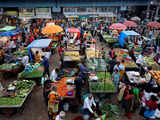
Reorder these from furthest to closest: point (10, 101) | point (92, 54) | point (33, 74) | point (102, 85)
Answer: point (92, 54)
point (33, 74)
point (102, 85)
point (10, 101)

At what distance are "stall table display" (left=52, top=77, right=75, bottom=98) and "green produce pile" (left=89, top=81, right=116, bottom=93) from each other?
101 cm

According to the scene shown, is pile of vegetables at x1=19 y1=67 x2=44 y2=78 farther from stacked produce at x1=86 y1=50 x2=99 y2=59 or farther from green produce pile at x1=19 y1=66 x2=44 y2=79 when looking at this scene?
stacked produce at x1=86 y1=50 x2=99 y2=59

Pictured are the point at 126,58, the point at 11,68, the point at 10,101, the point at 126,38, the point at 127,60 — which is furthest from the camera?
the point at 126,38

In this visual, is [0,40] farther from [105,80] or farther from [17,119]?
[105,80]

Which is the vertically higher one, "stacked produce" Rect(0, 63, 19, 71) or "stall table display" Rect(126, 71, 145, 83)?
"stacked produce" Rect(0, 63, 19, 71)

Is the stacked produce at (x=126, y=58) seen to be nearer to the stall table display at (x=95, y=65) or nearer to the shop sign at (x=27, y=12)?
the stall table display at (x=95, y=65)

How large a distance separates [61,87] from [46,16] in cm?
2347

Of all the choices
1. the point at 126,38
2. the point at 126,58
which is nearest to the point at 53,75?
the point at 126,58

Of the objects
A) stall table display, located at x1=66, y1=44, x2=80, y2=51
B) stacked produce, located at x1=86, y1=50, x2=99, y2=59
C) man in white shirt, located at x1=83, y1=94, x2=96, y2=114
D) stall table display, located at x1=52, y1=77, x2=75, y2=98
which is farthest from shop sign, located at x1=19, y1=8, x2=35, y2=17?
man in white shirt, located at x1=83, y1=94, x2=96, y2=114

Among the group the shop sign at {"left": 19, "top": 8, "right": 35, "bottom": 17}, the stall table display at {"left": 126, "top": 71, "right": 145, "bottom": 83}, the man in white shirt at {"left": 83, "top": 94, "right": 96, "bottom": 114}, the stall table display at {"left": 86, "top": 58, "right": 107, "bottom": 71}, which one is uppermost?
the shop sign at {"left": 19, "top": 8, "right": 35, "bottom": 17}

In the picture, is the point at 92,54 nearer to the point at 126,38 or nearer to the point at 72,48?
the point at 72,48

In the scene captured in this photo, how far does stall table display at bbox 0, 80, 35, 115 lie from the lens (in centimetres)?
624

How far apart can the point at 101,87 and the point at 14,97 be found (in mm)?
4422

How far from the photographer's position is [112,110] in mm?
6688
